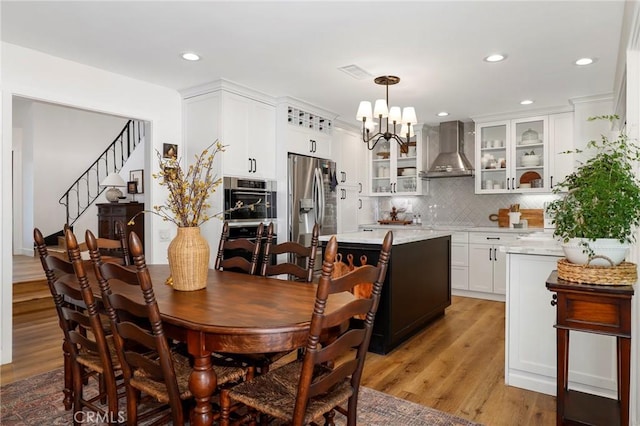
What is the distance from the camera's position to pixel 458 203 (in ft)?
20.8

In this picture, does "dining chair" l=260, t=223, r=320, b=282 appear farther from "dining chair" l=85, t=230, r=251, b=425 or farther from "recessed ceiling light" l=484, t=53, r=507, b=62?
"recessed ceiling light" l=484, t=53, r=507, b=62

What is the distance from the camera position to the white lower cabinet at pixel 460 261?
5598mm

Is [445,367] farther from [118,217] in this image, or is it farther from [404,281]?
[118,217]

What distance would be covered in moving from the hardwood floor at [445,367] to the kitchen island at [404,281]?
0.49ft

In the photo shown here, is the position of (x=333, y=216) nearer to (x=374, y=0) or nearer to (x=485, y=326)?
(x=485, y=326)

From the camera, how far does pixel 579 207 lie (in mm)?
2051

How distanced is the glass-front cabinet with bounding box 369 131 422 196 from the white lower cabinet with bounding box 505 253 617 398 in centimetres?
368

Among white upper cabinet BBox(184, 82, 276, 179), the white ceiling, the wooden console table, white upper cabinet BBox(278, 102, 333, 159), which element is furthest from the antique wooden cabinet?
the wooden console table

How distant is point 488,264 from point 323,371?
420cm

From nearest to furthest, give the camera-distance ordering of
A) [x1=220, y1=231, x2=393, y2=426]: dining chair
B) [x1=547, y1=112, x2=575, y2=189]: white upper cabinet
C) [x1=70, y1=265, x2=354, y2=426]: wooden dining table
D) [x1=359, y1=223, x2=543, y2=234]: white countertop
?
[x1=220, y1=231, x2=393, y2=426]: dining chair
[x1=70, y1=265, x2=354, y2=426]: wooden dining table
[x1=547, y1=112, x2=575, y2=189]: white upper cabinet
[x1=359, y1=223, x2=543, y2=234]: white countertop

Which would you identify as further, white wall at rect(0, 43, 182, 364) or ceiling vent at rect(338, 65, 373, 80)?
ceiling vent at rect(338, 65, 373, 80)

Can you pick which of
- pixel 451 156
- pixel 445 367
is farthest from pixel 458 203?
pixel 445 367

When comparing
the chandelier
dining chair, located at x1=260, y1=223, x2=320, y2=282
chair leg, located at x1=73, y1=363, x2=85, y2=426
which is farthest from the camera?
the chandelier

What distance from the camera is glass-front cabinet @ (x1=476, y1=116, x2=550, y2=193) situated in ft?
17.7
